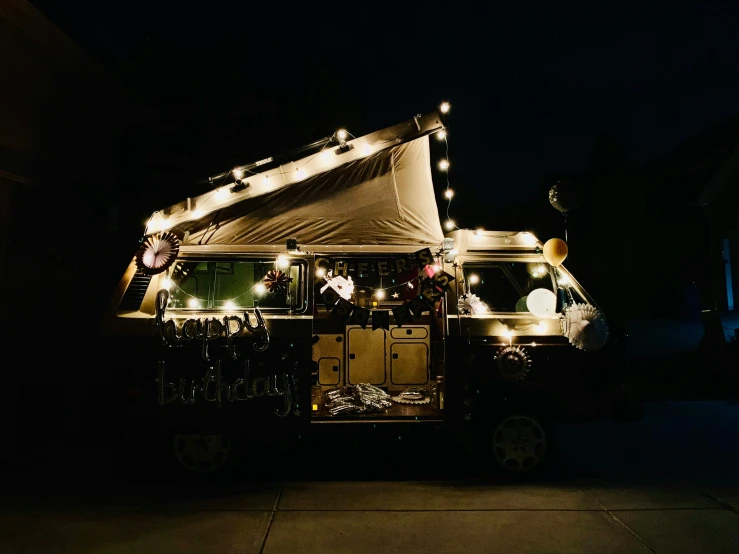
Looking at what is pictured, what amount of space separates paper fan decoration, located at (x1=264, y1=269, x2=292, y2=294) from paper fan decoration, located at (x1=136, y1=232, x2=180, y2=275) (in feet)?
3.14

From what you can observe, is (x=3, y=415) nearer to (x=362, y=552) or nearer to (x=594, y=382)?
(x=362, y=552)

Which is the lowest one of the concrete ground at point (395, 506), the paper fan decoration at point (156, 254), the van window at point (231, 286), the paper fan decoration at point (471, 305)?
the concrete ground at point (395, 506)

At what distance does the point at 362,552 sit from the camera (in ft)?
13.7

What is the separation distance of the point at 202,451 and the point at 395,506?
209 centimetres

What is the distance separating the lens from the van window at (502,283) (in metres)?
6.11

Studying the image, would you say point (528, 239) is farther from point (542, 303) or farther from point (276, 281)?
point (276, 281)

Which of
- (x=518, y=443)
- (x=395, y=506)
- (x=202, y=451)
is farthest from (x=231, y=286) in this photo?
(x=518, y=443)

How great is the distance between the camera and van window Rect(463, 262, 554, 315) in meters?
6.11

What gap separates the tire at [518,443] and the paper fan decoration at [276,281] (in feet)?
8.58

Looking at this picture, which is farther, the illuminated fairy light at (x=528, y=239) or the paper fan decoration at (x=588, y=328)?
the illuminated fairy light at (x=528, y=239)

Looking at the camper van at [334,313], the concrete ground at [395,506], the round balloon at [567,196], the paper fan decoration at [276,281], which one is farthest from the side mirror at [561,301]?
the paper fan decoration at [276,281]

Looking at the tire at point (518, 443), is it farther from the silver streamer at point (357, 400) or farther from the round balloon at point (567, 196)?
the round balloon at point (567, 196)

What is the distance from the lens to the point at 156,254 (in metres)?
5.52

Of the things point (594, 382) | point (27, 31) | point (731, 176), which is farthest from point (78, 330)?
point (731, 176)
